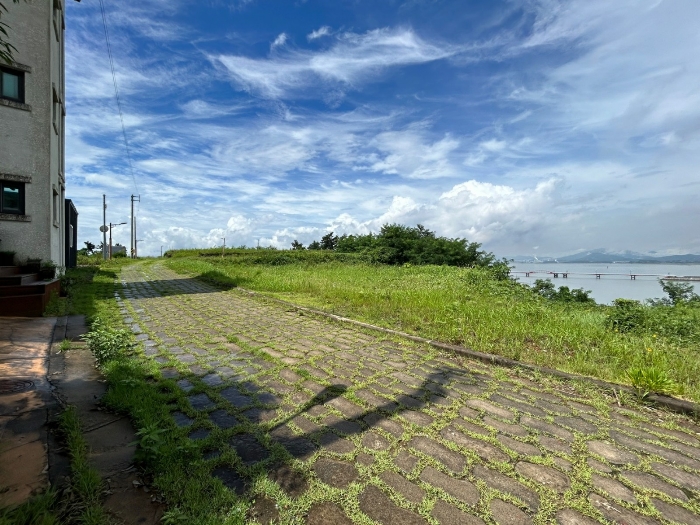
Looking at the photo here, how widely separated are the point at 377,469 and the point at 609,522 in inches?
50.4

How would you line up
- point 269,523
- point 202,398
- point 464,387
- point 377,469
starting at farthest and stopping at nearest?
point 464,387
point 202,398
point 377,469
point 269,523

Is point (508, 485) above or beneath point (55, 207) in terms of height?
beneath

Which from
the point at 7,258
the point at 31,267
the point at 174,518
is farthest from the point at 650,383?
the point at 7,258

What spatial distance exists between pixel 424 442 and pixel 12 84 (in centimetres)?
1329

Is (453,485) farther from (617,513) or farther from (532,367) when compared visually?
(532,367)

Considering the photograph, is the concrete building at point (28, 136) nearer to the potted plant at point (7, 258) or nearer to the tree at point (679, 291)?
the potted plant at point (7, 258)

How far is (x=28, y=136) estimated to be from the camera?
9.05m

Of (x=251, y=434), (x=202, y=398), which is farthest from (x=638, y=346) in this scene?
(x=202, y=398)

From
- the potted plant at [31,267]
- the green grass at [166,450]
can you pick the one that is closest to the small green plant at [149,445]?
the green grass at [166,450]

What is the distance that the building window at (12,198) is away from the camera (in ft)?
28.9

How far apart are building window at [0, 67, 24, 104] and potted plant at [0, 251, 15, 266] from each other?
4.18 meters

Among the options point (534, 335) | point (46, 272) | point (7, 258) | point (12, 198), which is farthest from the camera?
point (12, 198)

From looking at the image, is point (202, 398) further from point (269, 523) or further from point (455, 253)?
point (455, 253)

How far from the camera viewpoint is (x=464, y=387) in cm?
351
